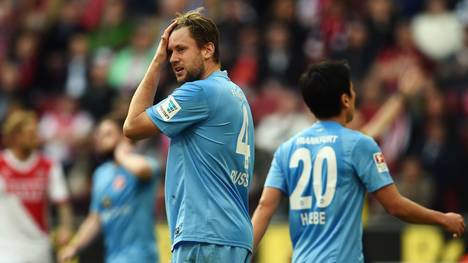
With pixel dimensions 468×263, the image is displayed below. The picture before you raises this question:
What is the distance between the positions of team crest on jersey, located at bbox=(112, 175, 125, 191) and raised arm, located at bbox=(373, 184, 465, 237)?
12.7 ft

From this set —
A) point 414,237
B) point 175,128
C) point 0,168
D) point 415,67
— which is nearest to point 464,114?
point 415,67

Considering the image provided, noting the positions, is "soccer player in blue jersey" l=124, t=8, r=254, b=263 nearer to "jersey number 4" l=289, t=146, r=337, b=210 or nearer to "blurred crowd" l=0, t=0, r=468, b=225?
"jersey number 4" l=289, t=146, r=337, b=210

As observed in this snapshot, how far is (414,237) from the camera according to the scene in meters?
14.1

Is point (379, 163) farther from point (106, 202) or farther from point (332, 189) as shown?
point (106, 202)

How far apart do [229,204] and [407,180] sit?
7901mm

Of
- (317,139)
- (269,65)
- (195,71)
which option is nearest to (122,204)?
(317,139)

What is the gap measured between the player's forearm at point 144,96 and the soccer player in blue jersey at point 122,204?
351cm

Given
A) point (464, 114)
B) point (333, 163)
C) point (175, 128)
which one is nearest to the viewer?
point (175, 128)

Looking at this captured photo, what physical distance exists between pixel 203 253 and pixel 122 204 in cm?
392

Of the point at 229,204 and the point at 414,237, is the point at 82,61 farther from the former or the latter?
the point at 229,204

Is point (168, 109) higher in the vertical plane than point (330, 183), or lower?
higher

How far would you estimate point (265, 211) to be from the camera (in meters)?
8.27

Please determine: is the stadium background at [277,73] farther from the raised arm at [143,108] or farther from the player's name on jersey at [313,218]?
the raised arm at [143,108]

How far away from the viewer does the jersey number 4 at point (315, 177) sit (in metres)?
8.06
